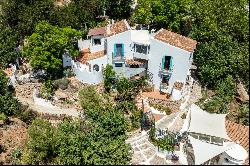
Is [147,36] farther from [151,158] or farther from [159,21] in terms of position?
Result: [151,158]

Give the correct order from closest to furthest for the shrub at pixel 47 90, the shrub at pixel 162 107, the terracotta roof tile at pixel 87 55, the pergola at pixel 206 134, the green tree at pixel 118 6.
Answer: the pergola at pixel 206 134 → the shrub at pixel 162 107 → the shrub at pixel 47 90 → the terracotta roof tile at pixel 87 55 → the green tree at pixel 118 6

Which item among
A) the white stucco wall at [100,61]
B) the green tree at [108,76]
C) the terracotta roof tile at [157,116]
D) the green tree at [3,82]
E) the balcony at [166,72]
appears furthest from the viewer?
the green tree at [3,82]

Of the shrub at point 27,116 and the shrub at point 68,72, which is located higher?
the shrub at point 68,72

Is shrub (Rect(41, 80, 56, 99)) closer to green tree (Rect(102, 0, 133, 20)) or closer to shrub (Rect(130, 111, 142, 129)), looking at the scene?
shrub (Rect(130, 111, 142, 129))

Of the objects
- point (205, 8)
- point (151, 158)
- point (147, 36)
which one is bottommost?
point (151, 158)

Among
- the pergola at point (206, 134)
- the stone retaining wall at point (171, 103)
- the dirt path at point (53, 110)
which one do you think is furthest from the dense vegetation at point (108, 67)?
the pergola at point (206, 134)

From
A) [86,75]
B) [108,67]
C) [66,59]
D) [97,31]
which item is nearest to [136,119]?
[108,67]

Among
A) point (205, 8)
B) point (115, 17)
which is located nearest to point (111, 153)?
point (205, 8)

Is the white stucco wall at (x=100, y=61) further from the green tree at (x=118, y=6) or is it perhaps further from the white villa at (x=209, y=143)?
the white villa at (x=209, y=143)
